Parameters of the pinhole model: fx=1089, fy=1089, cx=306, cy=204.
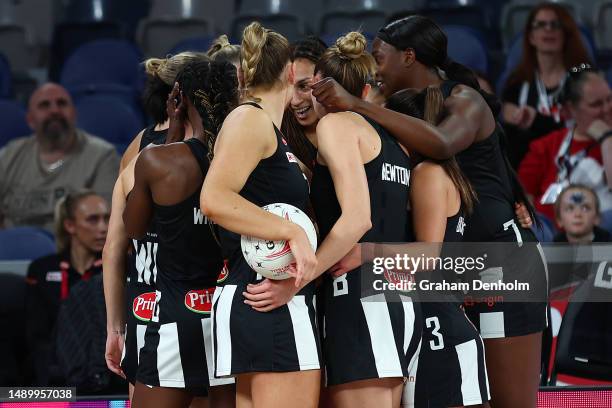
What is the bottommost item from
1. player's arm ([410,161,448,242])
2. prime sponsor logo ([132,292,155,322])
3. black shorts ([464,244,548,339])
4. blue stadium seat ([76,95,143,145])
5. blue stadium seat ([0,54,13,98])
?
black shorts ([464,244,548,339])

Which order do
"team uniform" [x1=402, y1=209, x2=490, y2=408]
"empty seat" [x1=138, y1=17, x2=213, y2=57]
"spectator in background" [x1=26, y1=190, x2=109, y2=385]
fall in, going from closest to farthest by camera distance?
"team uniform" [x1=402, y1=209, x2=490, y2=408]
"spectator in background" [x1=26, y1=190, x2=109, y2=385]
"empty seat" [x1=138, y1=17, x2=213, y2=57]

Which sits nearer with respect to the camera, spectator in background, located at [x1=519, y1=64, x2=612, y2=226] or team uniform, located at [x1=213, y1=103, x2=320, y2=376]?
team uniform, located at [x1=213, y1=103, x2=320, y2=376]

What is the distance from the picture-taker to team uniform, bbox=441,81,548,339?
4105 mm

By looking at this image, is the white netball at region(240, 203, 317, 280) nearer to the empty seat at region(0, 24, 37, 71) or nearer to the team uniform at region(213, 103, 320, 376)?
the team uniform at region(213, 103, 320, 376)

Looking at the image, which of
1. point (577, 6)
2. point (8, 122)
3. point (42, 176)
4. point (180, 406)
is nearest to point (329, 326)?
point (180, 406)

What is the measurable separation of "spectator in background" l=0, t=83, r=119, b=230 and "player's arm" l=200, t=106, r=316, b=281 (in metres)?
4.12

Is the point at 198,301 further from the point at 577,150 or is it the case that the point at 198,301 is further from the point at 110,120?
the point at 110,120

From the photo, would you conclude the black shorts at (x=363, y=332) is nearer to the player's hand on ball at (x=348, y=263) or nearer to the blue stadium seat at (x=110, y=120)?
the player's hand on ball at (x=348, y=263)

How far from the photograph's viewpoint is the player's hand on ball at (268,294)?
320 cm

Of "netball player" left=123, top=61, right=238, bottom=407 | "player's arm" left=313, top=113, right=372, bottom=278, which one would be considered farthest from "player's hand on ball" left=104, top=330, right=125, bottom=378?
"player's arm" left=313, top=113, right=372, bottom=278

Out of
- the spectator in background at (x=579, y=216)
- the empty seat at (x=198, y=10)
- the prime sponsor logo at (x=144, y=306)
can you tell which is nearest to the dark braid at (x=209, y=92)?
the prime sponsor logo at (x=144, y=306)

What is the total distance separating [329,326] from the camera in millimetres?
3416

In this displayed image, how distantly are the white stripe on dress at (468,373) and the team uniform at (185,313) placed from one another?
0.78m

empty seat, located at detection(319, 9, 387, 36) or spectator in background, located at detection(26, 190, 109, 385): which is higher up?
empty seat, located at detection(319, 9, 387, 36)
